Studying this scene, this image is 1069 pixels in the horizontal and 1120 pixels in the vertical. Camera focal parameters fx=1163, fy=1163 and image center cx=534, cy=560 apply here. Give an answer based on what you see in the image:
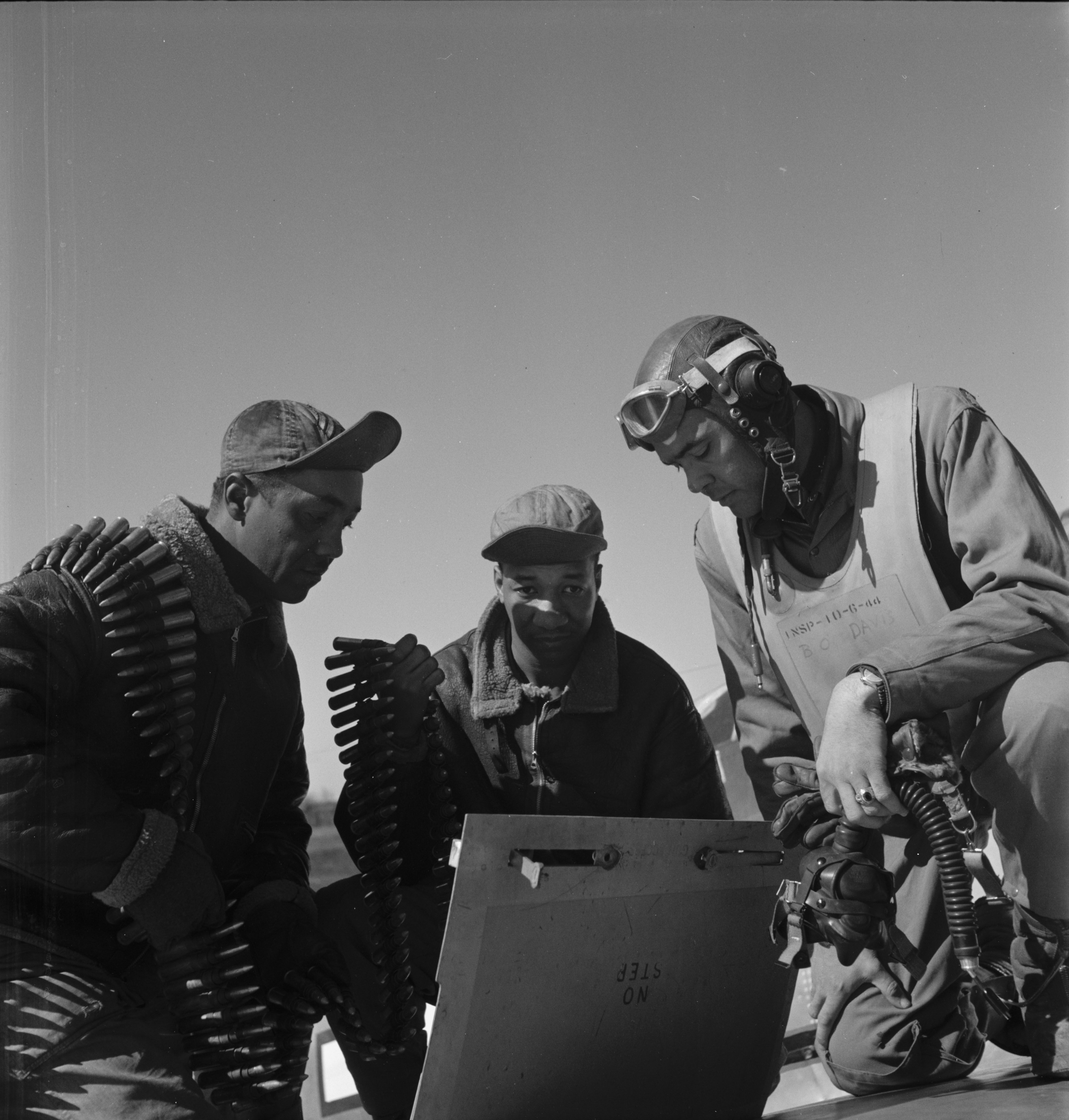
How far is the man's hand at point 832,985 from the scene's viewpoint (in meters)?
3.45

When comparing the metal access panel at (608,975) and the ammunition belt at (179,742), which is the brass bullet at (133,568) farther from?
the metal access panel at (608,975)

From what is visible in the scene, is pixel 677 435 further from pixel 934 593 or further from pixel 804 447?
pixel 934 593

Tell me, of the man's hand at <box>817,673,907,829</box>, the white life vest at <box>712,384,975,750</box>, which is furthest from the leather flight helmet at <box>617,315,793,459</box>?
the man's hand at <box>817,673,907,829</box>

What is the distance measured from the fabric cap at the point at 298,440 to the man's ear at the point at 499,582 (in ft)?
2.00

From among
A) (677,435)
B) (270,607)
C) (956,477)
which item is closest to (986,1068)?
(956,477)

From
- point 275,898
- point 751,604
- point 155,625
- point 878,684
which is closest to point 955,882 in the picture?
point 878,684

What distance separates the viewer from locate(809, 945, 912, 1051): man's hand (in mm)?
3449

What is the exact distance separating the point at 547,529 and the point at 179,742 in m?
1.29

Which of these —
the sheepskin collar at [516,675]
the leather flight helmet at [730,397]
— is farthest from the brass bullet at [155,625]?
the leather flight helmet at [730,397]

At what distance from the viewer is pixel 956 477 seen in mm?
3051

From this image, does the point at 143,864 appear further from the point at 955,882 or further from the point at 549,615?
the point at 955,882

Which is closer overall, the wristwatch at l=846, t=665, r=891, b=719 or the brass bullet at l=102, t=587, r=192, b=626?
the wristwatch at l=846, t=665, r=891, b=719

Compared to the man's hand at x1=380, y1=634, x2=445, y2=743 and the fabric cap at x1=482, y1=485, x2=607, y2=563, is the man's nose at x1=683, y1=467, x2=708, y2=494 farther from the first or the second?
the man's hand at x1=380, y1=634, x2=445, y2=743

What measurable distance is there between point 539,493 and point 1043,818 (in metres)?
1.81
